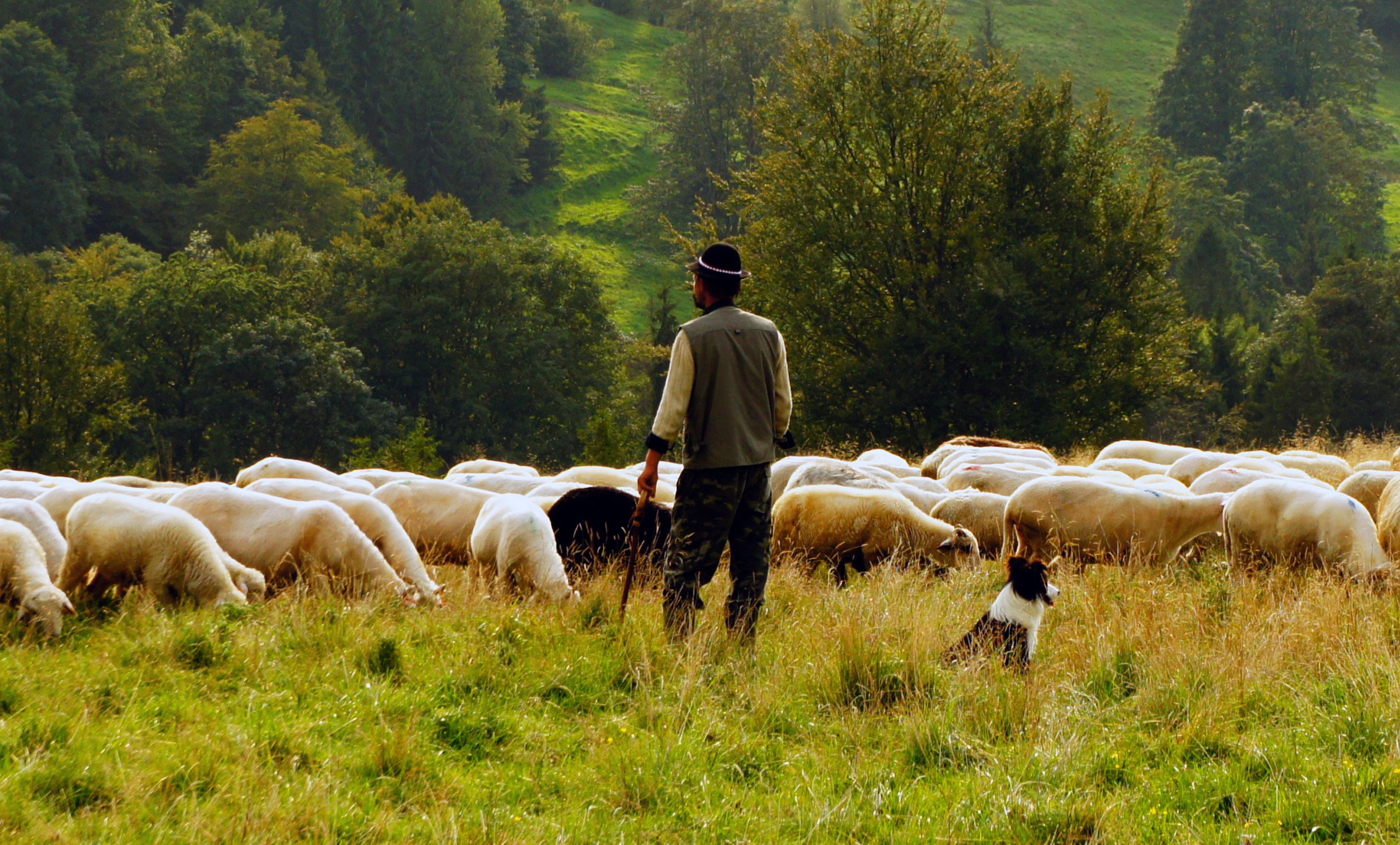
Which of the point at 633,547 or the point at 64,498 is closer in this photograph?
the point at 633,547

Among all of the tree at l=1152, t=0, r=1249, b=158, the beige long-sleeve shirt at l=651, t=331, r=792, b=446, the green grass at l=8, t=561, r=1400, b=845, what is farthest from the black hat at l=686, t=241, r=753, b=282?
the tree at l=1152, t=0, r=1249, b=158

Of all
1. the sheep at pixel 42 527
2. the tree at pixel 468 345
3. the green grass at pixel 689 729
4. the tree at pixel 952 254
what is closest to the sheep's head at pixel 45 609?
the green grass at pixel 689 729

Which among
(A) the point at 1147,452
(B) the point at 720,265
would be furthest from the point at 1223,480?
(B) the point at 720,265

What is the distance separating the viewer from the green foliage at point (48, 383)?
40.6 metres

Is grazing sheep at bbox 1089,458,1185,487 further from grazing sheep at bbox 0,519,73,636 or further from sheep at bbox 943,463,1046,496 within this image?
grazing sheep at bbox 0,519,73,636

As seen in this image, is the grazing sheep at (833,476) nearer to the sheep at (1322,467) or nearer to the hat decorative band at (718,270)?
the sheep at (1322,467)

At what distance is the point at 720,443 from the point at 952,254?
26.8 m

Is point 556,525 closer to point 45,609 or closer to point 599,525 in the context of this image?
point 599,525

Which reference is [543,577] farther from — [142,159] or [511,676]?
[142,159]

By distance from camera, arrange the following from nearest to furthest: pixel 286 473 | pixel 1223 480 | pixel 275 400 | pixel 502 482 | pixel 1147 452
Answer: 1. pixel 1223 480
2. pixel 502 482
3. pixel 286 473
4. pixel 1147 452
5. pixel 275 400

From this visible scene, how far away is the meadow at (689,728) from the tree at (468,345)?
41.8m

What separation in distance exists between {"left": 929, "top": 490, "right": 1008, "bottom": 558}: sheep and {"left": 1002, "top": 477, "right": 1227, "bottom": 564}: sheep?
0.75 m

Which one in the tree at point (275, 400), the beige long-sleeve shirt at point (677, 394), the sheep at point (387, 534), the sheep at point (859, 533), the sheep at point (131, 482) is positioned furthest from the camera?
the tree at point (275, 400)

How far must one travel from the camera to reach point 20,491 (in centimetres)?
1066
